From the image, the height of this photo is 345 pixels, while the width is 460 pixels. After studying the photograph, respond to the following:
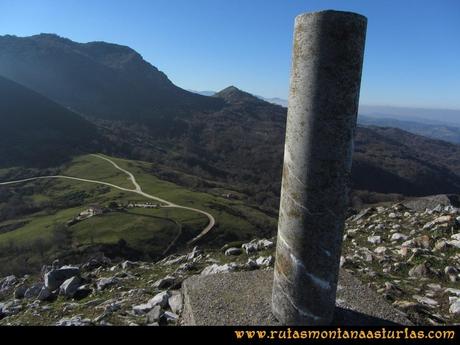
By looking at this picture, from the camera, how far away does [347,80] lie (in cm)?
632

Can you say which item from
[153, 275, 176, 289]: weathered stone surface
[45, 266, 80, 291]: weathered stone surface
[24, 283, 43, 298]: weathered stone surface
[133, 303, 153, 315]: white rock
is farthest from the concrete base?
[24, 283, 43, 298]: weathered stone surface

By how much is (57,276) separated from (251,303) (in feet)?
24.6

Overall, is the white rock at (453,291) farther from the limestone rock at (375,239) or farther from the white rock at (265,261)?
the white rock at (265,261)

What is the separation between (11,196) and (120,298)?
97.7 metres

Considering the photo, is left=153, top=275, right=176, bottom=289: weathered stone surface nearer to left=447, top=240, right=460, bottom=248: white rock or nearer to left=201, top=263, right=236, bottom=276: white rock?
left=201, top=263, right=236, bottom=276: white rock

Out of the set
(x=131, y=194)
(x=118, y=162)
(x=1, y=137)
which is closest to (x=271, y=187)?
(x=118, y=162)

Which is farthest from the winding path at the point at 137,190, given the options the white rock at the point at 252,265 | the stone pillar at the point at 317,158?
the stone pillar at the point at 317,158

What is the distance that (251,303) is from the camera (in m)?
7.90

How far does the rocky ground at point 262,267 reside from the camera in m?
8.65

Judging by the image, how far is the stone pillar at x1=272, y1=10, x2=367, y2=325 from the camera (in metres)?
6.25

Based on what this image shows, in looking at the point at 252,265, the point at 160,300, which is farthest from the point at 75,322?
the point at 252,265
